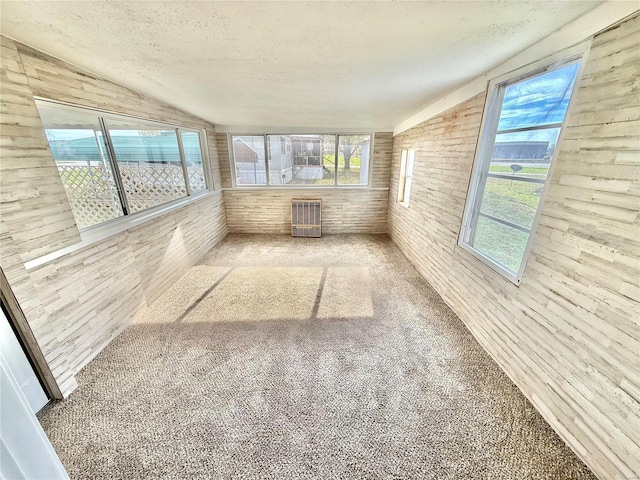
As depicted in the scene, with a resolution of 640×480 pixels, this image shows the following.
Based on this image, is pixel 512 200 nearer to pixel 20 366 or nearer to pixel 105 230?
pixel 105 230

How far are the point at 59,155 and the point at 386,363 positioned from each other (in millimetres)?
3288

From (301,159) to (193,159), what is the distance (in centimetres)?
213

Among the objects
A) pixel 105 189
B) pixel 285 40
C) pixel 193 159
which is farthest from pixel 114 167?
pixel 285 40

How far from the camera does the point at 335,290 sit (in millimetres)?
3230

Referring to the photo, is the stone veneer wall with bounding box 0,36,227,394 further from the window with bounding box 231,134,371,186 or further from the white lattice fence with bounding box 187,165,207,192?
the window with bounding box 231,134,371,186

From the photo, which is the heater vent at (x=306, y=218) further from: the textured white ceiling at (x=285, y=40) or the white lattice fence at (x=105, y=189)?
the textured white ceiling at (x=285, y=40)

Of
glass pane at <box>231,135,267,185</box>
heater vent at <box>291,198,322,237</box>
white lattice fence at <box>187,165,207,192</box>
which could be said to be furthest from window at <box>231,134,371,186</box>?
white lattice fence at <box>187,165,207,192</box>

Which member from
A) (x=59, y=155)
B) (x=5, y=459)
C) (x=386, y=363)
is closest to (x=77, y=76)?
(x=59, y=155)

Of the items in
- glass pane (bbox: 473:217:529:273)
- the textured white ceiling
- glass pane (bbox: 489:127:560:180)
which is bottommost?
glass pane (bbox: 473:217:529:273)

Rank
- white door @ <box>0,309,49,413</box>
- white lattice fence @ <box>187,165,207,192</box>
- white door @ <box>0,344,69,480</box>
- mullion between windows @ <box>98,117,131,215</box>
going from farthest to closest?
white lattice fence @ <box>187,165,207,192</box> → mullion between windows @ <box>98,117,131,215</box> → white door @ <box>0,309,49,413</box> → white door @ <box>0,344,69,480</box>

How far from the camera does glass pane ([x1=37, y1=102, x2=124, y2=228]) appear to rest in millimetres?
2023

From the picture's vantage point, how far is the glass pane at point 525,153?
174 cm

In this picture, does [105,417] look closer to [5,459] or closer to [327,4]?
[5,459]

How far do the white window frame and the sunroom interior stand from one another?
0.06ft
